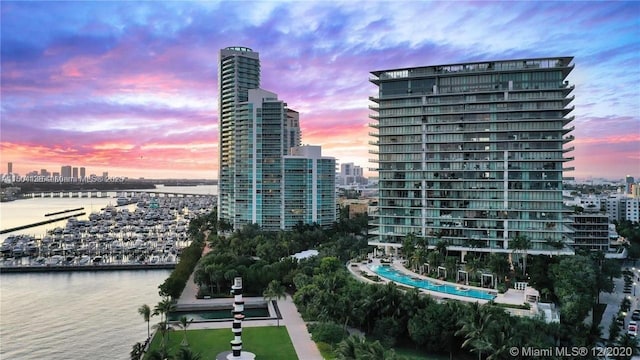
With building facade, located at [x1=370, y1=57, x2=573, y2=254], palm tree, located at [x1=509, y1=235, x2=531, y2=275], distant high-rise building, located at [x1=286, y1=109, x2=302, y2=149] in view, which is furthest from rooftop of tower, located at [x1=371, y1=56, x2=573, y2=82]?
distant high-rise building, located at [x1=286, y1=109, x2=302, y2=149]

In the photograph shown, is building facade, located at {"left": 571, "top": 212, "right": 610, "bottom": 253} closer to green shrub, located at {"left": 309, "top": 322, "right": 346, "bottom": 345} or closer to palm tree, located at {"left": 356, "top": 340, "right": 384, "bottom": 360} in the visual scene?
green shrub, located at {"left": 309, "top": 322, "right": 346, "bottom": 345}

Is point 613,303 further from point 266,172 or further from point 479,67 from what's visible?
point 266,172

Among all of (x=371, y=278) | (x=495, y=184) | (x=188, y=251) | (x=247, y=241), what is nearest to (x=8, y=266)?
(x=188, y=251)

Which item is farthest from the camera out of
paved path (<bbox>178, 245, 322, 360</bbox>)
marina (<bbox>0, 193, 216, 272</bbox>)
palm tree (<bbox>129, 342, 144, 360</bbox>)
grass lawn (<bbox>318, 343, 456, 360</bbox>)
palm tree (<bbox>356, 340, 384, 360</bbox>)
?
marina (<bbox>0, 193, 216, 272</bbox>)

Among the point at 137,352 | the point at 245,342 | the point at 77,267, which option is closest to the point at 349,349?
the point at 245,342

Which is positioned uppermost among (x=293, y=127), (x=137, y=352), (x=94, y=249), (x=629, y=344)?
(x=293, y=127)
